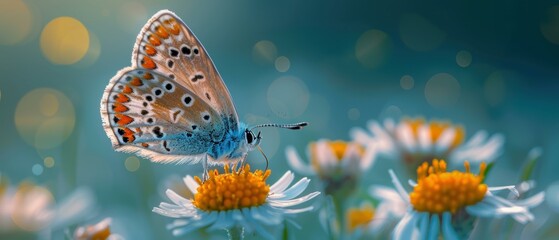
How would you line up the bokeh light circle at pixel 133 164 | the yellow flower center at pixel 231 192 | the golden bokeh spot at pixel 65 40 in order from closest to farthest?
the yellow flower center at pixel 231 192
the bokeh light circle at pixel 133 164
the golden bokeh spot at pixel 65 40

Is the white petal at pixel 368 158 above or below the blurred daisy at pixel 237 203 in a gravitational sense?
above

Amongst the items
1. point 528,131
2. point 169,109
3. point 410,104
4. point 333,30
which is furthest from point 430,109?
point 169,109

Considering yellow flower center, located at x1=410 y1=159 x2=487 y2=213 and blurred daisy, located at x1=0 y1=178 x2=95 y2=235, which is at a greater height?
blurred daisy, located at x1=0 y1=178 x2=95 y2=235

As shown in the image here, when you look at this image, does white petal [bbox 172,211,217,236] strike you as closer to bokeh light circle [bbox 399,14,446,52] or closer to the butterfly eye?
the butterfly eye

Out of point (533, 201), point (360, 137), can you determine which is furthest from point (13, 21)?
point (533, 201)

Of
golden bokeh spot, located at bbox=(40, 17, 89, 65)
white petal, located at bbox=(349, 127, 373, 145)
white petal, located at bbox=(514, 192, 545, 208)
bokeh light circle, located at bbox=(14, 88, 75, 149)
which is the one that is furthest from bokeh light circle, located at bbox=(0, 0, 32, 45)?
white petal, located at bbox=(514, 192, 545, 208)

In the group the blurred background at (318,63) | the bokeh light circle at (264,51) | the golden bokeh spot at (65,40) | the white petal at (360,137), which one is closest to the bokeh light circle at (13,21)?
the blurred background at (318,63)

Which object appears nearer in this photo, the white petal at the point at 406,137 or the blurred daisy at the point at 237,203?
the blurred daisy at the point at 237,203

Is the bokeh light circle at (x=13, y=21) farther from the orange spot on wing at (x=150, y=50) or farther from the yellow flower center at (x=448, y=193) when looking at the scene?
the yellow flower center at (x=448, y=193)
